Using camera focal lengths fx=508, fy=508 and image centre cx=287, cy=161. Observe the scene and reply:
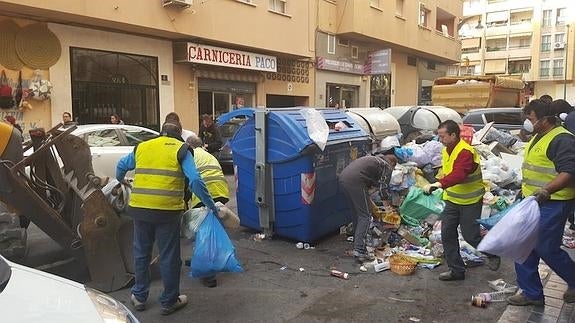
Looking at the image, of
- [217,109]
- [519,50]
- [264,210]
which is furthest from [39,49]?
[519,50]

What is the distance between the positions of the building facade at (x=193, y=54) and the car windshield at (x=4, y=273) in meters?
10.1

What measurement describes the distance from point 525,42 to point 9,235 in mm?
62937

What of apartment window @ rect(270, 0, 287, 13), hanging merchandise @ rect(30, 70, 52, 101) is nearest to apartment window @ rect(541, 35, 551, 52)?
apartment window @ rect(270, 0, 287, 13)

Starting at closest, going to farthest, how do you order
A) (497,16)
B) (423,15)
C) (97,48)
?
1. (97,48)
2. (423,15)
3. (497,16)

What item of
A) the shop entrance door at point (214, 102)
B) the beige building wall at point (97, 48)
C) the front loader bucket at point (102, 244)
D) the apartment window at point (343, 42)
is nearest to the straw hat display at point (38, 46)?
the beige building wall at point (97, 48)

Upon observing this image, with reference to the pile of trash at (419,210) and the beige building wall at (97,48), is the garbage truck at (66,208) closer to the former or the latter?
the pile of trash at (419,210)

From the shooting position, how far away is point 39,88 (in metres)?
11.9

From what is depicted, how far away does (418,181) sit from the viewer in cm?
722

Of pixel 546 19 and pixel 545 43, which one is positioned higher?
pixel 546 19

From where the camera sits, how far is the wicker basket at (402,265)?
525 cm

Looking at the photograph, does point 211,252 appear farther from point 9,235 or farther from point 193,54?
point 193,54

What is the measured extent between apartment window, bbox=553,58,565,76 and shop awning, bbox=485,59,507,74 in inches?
237

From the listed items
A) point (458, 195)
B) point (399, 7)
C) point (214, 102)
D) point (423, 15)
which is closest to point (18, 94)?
point (214, 102)

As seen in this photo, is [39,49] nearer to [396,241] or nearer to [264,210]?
[264,210]
